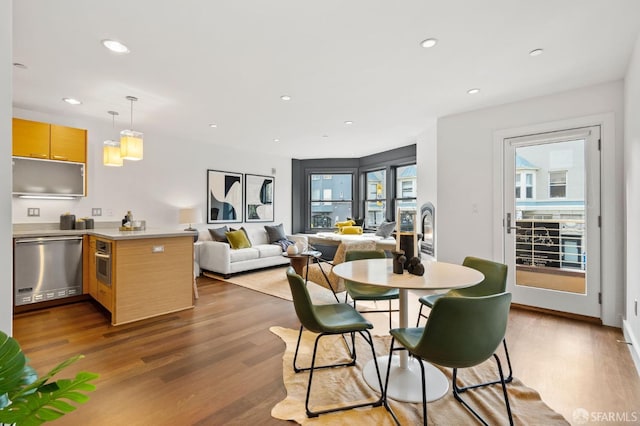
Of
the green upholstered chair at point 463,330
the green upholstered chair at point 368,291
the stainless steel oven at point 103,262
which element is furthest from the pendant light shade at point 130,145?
the green upholstered chair at point 463,330

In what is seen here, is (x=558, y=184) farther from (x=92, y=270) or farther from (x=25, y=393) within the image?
(x=92, y=270)

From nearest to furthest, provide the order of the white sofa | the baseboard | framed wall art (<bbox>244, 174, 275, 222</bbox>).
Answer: the baseboard, the white sofa, framed wall art (<bbox>244, 174, 275, 222</bbox>)

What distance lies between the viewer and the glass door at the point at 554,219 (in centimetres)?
317

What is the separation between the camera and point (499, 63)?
2697mm

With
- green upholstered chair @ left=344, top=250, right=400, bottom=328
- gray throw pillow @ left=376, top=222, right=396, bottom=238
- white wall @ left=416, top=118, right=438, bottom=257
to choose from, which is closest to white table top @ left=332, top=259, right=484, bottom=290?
green upholstered chair @ left=344, top=250, right=400, bottom=328

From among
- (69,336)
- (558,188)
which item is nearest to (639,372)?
(558,188)

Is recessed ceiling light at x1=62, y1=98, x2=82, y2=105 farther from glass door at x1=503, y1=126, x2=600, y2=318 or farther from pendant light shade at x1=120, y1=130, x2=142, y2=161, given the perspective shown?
glass door at x1=503, y1=126, x2=600, y2=318

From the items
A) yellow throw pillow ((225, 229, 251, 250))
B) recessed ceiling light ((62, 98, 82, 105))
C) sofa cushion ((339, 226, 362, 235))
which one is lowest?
yellow throw pillow ((225, 229, 251, 250))

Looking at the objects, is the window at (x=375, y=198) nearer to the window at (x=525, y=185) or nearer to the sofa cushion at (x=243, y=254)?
the sofa cushion at (x=243, y=254)

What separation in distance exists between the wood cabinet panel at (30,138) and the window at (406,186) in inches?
226

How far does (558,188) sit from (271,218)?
5.29 metres

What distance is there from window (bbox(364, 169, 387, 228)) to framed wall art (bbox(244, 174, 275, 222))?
2.26 metres

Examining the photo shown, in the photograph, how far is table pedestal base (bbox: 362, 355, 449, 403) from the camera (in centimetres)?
188

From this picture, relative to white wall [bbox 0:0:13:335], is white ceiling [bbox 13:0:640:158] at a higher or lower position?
higher
